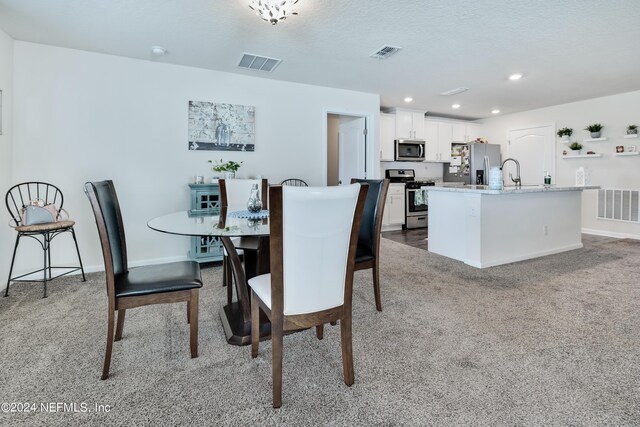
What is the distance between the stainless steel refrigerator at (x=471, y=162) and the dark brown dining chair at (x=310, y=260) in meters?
5.49

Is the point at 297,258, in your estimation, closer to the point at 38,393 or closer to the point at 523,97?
the point at 38,393

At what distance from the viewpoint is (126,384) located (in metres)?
1.52

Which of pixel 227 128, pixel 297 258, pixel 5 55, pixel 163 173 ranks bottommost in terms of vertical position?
pixel 297 258

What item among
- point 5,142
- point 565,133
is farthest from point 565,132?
point 5,142

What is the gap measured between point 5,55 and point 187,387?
3.44 metres

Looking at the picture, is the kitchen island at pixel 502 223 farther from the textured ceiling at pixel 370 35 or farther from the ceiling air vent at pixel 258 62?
the ceiling air vent at pixel 258 62

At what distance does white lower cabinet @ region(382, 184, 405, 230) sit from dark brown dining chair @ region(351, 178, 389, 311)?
3472mm

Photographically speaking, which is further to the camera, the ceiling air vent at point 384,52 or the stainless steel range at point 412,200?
the stainless steel range at point 412,200

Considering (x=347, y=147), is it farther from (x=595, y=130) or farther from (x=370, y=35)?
(x=595, y=130)

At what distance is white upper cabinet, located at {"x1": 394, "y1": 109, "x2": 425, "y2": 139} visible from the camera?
19.7 ft

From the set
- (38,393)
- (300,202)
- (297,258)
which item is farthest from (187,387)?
(300,202)

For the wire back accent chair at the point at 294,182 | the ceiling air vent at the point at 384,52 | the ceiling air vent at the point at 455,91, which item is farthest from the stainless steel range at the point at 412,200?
the ceiling air vent at the point at 384,52

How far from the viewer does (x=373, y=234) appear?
2.36 metres

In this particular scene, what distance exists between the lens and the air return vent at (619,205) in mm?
5090
